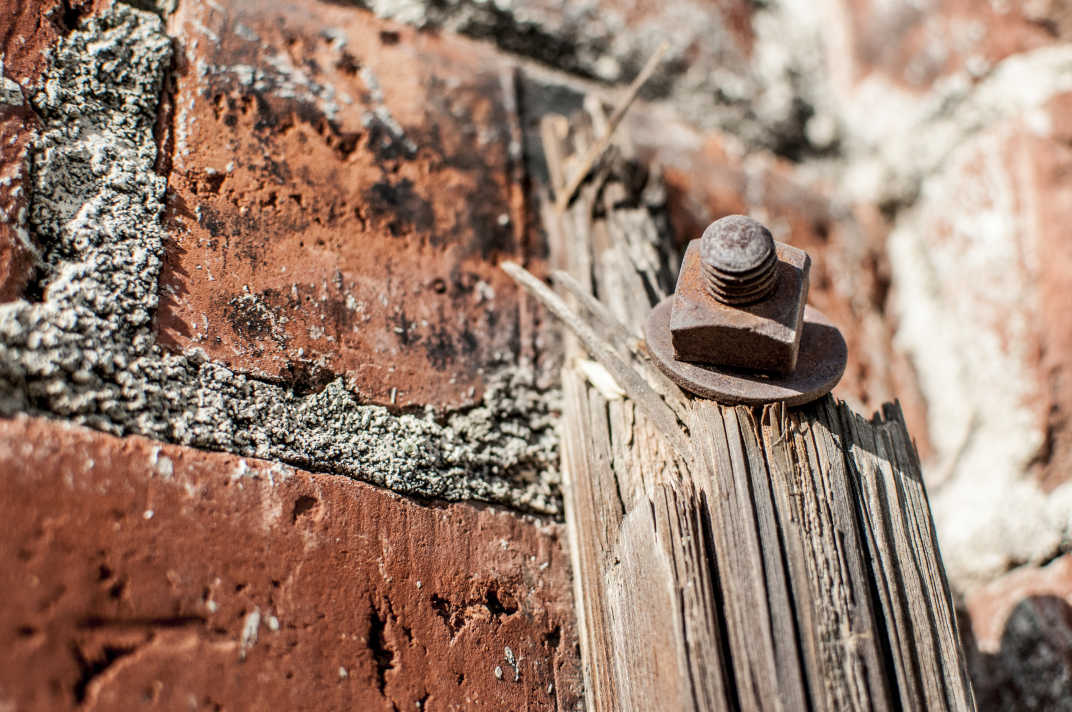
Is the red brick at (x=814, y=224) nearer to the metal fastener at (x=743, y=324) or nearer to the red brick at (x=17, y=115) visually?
the metal fastener at (x=743, y=324)

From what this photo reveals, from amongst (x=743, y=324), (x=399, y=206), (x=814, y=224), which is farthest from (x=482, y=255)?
(x=814, y=224)

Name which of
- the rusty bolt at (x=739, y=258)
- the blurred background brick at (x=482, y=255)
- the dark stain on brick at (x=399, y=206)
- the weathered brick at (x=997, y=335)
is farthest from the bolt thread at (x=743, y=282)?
the weathered brick at (x=997, y=335)

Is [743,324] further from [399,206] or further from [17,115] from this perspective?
[17,115]

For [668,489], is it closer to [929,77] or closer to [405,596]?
[405,596]

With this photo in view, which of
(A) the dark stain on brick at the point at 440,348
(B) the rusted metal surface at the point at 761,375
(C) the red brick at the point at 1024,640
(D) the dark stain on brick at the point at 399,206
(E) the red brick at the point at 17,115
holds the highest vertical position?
(E) the red brick at the point at 17,115

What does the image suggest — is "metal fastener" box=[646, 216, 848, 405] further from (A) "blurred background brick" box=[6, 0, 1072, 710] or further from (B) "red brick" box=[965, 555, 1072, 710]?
(B) "red brick" box=[965, 555, 1072, 710]

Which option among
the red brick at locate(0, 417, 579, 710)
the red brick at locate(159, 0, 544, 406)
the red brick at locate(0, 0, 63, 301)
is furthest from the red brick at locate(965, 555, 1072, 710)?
the red brick at locate(0, 0, 63, 301)

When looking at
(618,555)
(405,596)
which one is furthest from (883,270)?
(405,596)
